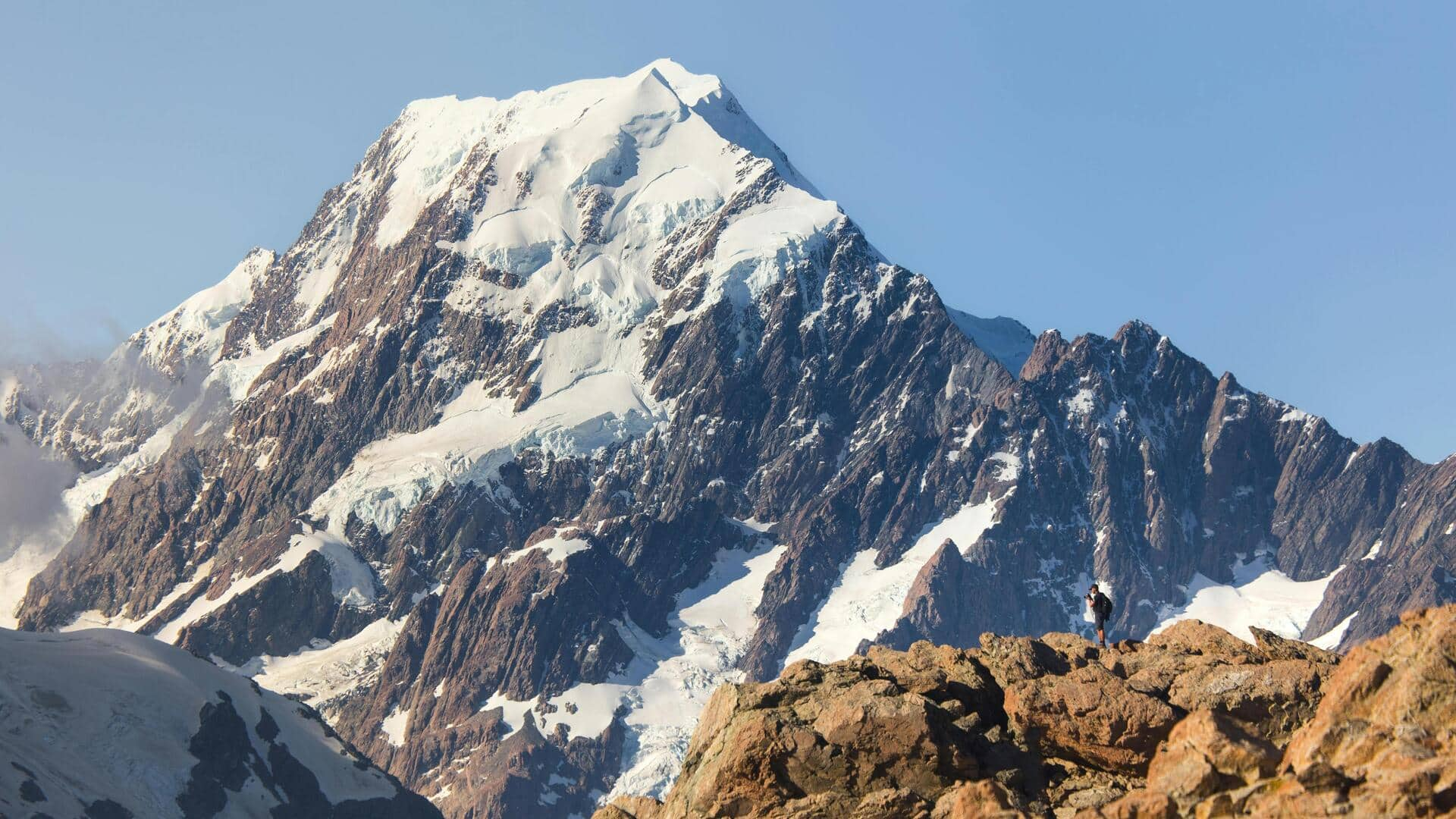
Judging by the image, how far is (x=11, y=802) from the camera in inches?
7303

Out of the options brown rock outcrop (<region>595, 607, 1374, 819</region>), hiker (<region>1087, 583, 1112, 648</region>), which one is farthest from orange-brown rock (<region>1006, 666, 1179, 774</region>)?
hiker (<region>1087, 583, 1112, 648</region>)

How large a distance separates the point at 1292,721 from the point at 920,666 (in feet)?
42.5

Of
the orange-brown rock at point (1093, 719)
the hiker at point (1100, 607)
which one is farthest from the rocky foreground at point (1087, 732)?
the hiker at point (1100, 607)

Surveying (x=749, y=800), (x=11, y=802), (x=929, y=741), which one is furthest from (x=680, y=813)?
(x=11, y=802)

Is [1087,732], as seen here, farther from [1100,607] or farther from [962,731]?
[1100,607]

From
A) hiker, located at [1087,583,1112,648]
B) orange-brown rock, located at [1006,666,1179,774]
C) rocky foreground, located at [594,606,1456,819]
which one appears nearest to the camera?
rocky foreground, located at [594,606,1456,819]

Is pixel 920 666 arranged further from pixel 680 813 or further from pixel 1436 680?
pixel 1436 680

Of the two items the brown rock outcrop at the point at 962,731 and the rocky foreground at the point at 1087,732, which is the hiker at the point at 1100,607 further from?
the brown rock outcrop at the point at 962,731

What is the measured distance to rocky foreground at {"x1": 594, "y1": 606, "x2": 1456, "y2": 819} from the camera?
4053 centimetres

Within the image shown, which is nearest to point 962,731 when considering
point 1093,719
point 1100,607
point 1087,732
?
point 1087,732

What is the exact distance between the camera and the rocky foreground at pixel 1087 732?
4053cm

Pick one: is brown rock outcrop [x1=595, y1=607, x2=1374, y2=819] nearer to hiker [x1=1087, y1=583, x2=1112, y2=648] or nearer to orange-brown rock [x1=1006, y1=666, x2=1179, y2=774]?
orange-brown rock [x1=1006, y1=666, x2=1179, y2=774]

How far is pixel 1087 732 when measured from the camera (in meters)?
52.5

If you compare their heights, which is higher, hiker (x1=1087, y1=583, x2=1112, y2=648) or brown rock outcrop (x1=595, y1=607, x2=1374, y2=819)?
hiker (x1=1087, y1=583, x2=1112, y2=648)
